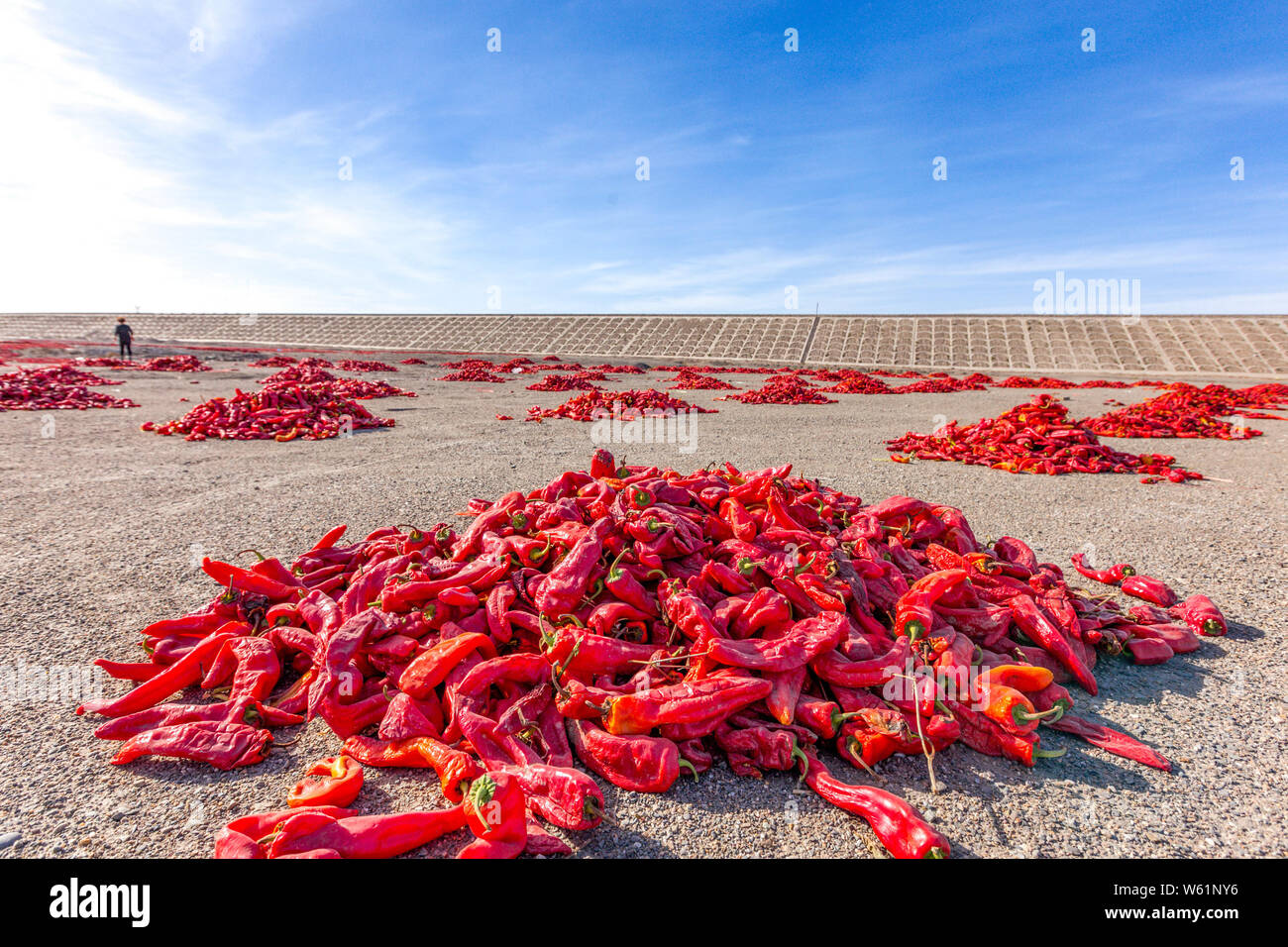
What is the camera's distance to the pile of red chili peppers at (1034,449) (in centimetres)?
952

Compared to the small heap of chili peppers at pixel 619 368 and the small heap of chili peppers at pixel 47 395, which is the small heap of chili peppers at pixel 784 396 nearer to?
the small heap of chili peppers at pixel 619 368

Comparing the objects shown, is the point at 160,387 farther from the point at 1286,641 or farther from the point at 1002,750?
the point at 1286,641

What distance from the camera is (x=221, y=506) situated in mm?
7227

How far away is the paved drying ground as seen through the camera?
264cm

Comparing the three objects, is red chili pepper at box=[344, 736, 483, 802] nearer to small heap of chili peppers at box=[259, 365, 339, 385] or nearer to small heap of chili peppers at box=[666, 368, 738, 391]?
small heap of chili peppers at box=[259, 365, 339, 385]

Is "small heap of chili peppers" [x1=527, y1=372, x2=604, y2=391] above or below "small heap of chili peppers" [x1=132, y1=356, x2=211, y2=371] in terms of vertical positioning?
below

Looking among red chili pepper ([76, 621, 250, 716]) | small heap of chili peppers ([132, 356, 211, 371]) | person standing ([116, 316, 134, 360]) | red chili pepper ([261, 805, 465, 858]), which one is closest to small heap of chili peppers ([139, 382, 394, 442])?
red chili pepper ([76, 621, 250, 716])

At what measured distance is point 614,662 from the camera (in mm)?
3504

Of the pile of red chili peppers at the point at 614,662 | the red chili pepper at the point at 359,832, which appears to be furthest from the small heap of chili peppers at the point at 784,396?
the red chili pepper at the point at 359,832

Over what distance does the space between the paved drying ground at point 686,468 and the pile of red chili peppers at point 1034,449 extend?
429mm

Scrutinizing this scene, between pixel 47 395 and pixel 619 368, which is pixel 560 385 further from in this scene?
pixel 47 395

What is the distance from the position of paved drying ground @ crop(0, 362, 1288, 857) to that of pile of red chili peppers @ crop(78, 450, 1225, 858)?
15 centimetres
